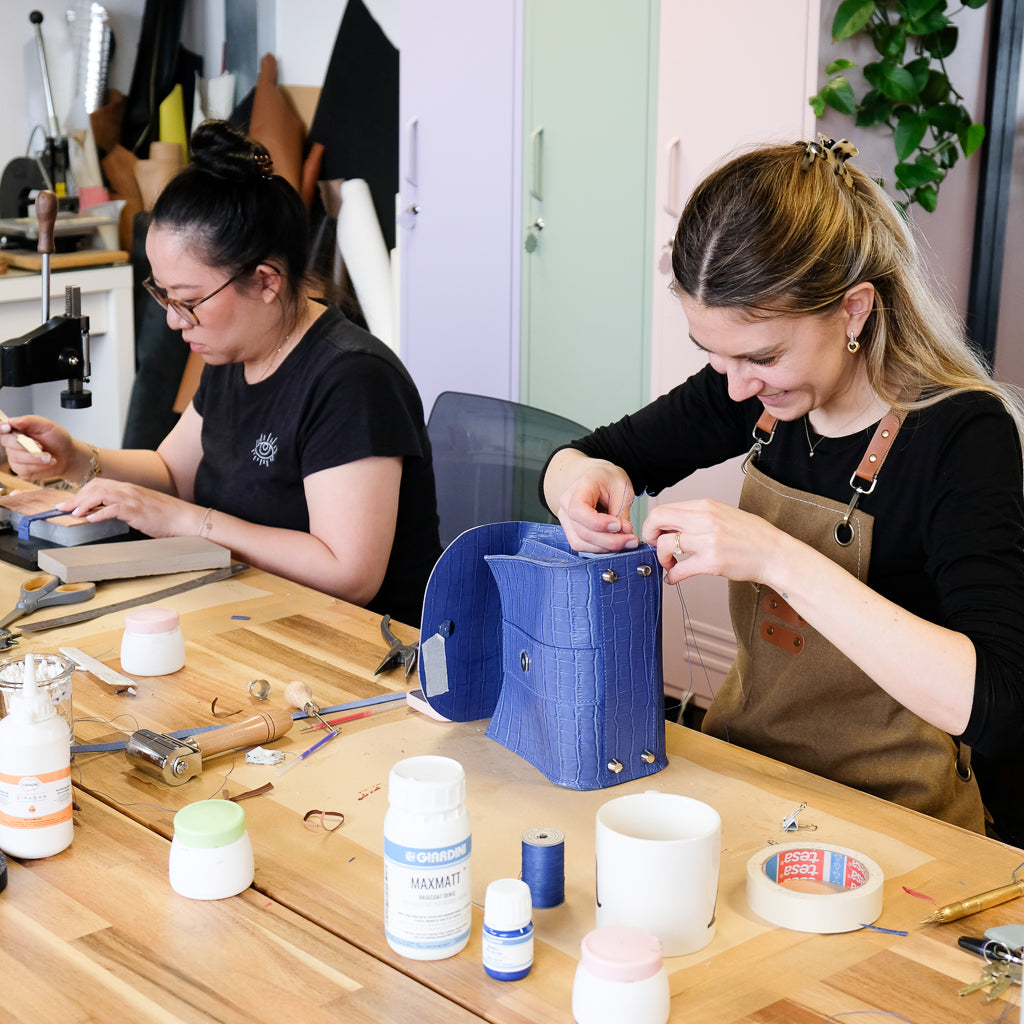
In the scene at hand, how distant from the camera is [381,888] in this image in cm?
112

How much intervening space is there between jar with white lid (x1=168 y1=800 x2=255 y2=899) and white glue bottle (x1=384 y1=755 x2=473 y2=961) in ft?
0.50

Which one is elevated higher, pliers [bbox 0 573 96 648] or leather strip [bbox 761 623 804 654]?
leather strip [bbox 761 623 804 654]

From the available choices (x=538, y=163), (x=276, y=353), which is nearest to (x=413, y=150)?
(x=538, y=163)

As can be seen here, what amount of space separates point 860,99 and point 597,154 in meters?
0.65

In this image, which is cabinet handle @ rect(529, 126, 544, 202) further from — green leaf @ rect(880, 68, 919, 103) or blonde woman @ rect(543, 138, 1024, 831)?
blonde woman @ rect(543, 138, 1024, 831)

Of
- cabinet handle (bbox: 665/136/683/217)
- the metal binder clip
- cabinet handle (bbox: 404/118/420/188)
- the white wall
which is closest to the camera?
the metal binder clip

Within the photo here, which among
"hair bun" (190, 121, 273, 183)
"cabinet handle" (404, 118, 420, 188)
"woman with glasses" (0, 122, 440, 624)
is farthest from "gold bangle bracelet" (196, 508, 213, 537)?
"cabinet handle" (404, 118, 420, 188)

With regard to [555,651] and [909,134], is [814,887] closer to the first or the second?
[555,651]

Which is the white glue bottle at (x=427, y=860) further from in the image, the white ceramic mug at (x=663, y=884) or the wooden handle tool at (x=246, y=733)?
the wooden handle tool at (x=246, y=733)

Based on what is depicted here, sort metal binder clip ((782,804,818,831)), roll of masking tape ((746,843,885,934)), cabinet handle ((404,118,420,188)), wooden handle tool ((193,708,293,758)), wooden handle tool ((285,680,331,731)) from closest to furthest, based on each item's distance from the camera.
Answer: roll of masking tape ((746,843,885,934)) < metal binder clip ((782,804,818,831)) < wooden handle tool ((193,708,293,758)) < wooden handle tool ((285,680,331,731)) < cabinet handle ((404,118,420,188))

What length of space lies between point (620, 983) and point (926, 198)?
2.21 m

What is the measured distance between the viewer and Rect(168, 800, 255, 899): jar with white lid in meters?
1.08

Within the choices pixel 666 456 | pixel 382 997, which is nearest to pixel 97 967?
pixel 382 997

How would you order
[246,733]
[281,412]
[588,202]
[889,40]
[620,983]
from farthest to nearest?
[588,202], [889,40], [281,412], [246,733], [620,983]
